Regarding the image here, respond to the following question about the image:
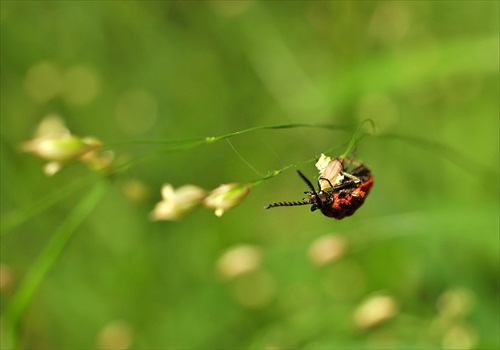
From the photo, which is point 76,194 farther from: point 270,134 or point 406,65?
point 406,65

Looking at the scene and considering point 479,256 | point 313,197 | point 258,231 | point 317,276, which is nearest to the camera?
point 313,197

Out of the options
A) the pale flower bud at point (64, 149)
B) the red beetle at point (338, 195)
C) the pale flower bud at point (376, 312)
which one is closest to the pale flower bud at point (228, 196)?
the red beetle at point (338, 195)

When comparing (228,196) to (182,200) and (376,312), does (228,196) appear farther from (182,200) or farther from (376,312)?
(376,312)

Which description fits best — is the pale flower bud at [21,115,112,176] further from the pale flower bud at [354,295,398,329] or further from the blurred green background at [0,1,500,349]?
the pale flower bud at [354,295,398,329]

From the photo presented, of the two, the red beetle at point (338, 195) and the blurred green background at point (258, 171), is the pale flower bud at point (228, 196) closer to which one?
the red beetle at point (338, 195)

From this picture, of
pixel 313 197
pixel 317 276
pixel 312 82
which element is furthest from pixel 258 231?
pixel 313 197

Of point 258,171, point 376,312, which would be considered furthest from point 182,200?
point 258,171

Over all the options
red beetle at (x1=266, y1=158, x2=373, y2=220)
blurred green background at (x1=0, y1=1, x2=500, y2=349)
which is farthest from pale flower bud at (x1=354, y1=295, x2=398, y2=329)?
red beetle at (x1=266, y1=158, x2=373, y2=220)
